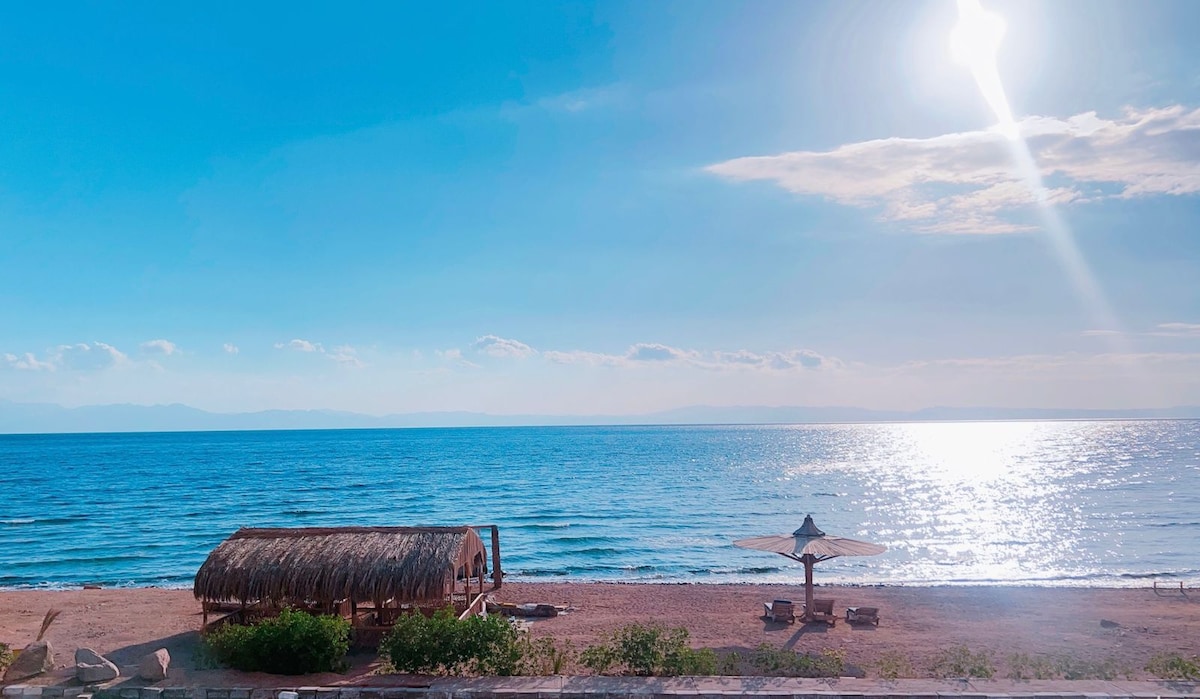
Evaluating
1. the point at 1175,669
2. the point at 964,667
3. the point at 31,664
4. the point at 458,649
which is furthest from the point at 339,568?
the point at 1175,669

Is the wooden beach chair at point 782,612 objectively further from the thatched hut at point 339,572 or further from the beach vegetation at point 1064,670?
the thatched hut at point 339,572

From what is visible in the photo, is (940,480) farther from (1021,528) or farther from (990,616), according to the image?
(990,616)

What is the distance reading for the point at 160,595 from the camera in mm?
22781

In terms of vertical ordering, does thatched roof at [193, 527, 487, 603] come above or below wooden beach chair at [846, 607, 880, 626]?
above

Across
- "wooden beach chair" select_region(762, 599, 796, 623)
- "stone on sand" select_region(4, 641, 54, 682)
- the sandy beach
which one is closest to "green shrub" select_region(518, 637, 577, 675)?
the sandy beach

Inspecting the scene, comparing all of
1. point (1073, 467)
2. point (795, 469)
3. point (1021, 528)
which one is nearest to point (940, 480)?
point (795, 469)

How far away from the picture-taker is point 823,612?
18.5 m

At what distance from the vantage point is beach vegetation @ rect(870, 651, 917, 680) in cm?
1223

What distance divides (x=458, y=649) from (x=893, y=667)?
665 centimetres

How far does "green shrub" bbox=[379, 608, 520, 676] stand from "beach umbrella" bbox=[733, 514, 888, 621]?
7108 millimetres

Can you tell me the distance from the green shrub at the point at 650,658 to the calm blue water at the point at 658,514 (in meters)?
16.8

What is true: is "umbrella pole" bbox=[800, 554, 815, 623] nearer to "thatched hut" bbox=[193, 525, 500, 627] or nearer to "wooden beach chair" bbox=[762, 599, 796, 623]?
"wooden beach chair" bbox=[762, 599, 796, 623]

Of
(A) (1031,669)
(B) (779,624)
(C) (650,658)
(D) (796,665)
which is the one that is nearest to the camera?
(C) (650,658)

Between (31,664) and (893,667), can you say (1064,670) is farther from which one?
(31,664)
